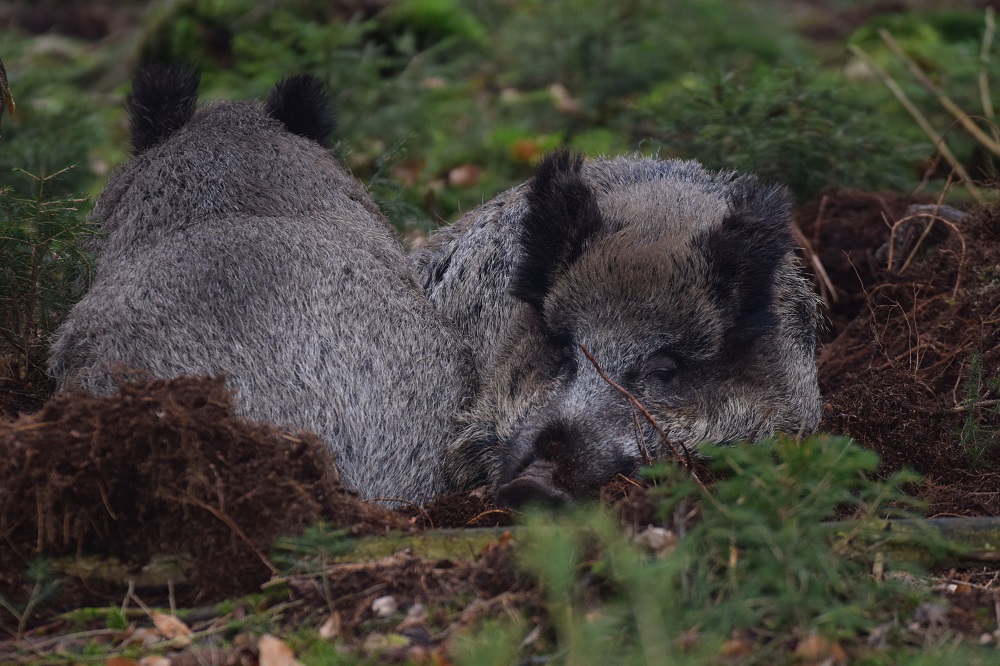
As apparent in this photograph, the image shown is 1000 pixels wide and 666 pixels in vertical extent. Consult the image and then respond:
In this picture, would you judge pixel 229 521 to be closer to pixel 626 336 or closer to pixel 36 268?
pixel 626 336

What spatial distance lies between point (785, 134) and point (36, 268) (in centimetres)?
513

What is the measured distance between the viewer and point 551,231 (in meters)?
5.39

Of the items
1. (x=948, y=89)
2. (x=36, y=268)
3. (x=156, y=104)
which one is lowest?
(x=948, y=89)

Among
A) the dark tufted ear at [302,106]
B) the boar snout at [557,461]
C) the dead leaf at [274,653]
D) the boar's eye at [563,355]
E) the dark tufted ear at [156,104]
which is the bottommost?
the boar snout at [557,461]

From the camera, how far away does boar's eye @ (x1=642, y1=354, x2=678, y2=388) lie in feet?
16.7

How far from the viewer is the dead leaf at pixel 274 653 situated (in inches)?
130

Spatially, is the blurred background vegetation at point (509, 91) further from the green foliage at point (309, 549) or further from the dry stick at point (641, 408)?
the dry stick at point (641, 408)

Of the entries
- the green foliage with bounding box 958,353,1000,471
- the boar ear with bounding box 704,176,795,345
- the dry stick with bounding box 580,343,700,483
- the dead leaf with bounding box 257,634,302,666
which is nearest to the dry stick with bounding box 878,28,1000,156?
the green foliage with bounding box 958,353,1000,471

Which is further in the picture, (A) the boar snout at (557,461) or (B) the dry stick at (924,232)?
(B) the dry stick at (924,232)

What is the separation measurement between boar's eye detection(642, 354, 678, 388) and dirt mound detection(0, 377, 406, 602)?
170 centimetres

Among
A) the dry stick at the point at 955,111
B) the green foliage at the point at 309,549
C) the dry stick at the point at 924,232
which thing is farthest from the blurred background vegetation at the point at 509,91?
the green foliage at the point at 309,549

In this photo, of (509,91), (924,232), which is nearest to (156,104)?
(924,232)

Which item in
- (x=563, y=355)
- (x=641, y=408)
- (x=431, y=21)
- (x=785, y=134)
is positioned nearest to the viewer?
(x=641, y=408)

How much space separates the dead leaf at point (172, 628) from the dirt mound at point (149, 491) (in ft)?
0.67
